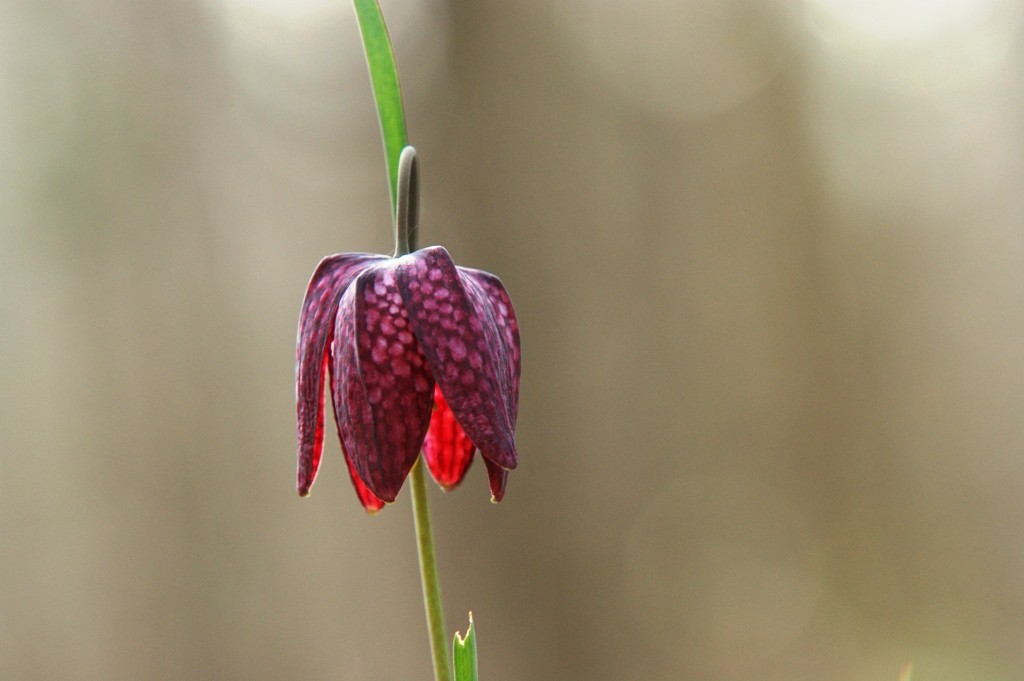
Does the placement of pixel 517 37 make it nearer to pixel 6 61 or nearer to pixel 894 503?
pixel 6 61

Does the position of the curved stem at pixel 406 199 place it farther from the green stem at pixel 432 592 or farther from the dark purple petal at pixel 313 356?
the green stem at pixel 432 592

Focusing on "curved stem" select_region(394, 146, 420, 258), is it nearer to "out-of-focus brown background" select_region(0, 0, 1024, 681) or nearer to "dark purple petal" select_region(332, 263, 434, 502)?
"dark purple petal" select_region(332, 263, 434, 502)

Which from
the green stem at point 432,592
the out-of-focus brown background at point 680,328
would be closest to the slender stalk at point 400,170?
the green stem at point 432,592

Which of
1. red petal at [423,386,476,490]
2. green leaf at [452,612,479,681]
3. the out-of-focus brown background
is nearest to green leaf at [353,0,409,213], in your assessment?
red petal at [423,386,476,490]

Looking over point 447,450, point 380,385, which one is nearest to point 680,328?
point 447,450

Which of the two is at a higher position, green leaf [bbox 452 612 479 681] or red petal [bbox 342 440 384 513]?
red petal [bbox 342 440 384 513]

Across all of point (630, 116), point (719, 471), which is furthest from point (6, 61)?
point (719, 471)
